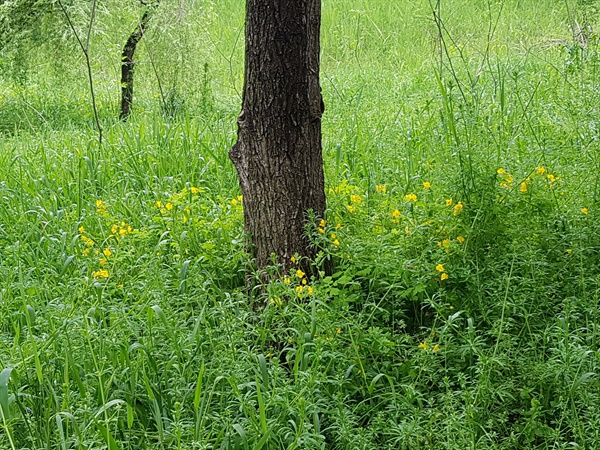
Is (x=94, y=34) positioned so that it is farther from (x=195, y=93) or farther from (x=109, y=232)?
(x=109, y=232)

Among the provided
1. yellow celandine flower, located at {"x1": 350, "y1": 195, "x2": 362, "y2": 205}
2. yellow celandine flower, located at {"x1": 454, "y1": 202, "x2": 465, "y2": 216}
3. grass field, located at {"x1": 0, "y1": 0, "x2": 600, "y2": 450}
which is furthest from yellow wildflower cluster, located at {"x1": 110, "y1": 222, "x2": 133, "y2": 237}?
yellow celandine flower, located at {"x1": 454, "y1": 202, "x2": 465, "y2": 216}

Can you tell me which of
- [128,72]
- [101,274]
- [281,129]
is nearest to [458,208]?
[281,129]

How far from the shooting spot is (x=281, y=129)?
314 cm

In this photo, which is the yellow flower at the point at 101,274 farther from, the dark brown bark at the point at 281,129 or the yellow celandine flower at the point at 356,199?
the yellow celandine flower at the point at 356,199

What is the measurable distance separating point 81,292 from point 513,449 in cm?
167

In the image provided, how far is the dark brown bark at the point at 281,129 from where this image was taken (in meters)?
3.07

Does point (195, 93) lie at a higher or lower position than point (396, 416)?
higher

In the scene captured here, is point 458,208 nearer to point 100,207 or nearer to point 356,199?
point 356,199

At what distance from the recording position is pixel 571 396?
7.91 feet

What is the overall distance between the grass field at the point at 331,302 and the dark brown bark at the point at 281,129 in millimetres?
158

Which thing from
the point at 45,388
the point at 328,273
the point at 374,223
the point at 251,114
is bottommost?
the point at 45,388

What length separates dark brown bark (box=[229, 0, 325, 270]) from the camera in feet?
10.1

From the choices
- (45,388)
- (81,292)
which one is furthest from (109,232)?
(45,388)

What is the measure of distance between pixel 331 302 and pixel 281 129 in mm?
783
